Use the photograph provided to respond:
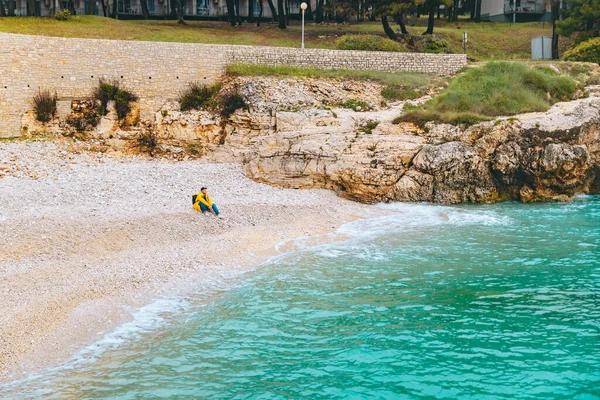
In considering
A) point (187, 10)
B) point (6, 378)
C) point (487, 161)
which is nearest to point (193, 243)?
point (6, 378)

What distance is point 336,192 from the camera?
2856 centimetres

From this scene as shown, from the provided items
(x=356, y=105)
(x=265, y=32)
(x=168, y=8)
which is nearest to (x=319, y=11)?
(x=265, y=32)

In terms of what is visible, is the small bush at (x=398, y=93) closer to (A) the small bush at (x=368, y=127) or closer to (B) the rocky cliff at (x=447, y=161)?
(A) the small bush at (x=368, y=127)

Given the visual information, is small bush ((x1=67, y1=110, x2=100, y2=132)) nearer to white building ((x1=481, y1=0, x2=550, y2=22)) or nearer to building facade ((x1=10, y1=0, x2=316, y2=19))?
building facade ((x1=10, y1=0, x2=316, y2=19))

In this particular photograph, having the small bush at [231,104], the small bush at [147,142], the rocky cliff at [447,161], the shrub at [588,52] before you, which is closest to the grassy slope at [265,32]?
the shrub at [588,52]

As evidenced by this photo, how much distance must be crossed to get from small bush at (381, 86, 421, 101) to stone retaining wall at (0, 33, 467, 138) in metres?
5.06

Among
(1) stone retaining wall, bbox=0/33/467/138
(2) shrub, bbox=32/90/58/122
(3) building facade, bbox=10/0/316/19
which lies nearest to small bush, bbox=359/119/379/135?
(1) stone retaining wall, bbox=0/33/467/138

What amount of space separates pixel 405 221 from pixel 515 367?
13.0m

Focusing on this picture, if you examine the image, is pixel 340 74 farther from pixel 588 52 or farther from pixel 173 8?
pixel 173 8

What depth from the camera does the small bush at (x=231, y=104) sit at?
108 feet

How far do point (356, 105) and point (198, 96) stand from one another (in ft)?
29.5

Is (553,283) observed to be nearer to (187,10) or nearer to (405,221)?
(405,221)

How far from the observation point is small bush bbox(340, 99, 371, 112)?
3385cm

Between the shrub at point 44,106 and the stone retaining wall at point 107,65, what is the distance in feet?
1.17
